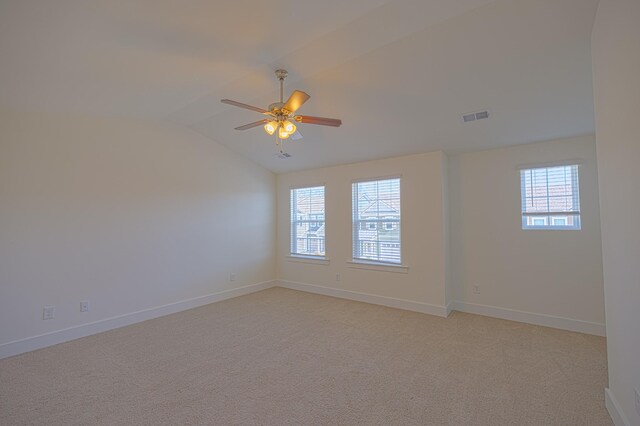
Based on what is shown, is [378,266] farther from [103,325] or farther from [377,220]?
[103,325]

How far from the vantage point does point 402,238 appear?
4461 mm

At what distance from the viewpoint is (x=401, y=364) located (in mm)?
2709

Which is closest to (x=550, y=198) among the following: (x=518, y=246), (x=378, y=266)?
(x=518, y=246)

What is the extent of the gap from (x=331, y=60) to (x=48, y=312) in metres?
4.06

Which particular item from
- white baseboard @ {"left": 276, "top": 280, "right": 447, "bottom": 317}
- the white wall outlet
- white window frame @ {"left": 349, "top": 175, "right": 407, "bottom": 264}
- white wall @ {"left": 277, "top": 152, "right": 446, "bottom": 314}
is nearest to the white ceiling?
white wall @ {"left": 277, "top": 152, "right": 446, "bottom": 314}

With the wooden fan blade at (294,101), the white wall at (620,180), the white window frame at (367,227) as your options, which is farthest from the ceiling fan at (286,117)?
the white window frame at (367,227)

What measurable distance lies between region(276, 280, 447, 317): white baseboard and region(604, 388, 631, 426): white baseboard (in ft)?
6.48

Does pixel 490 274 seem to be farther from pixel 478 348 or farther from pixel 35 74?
pixel 35 74

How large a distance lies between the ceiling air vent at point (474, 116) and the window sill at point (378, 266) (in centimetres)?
223

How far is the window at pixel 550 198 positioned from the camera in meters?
3.53

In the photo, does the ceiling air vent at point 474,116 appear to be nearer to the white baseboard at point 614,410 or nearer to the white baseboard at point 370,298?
the white baseboard at point 370,298

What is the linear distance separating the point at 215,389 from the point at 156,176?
3.11 meters

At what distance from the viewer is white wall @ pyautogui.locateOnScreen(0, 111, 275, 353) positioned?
3.03 m

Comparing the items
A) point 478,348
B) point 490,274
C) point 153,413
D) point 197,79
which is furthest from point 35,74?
point 490,274
